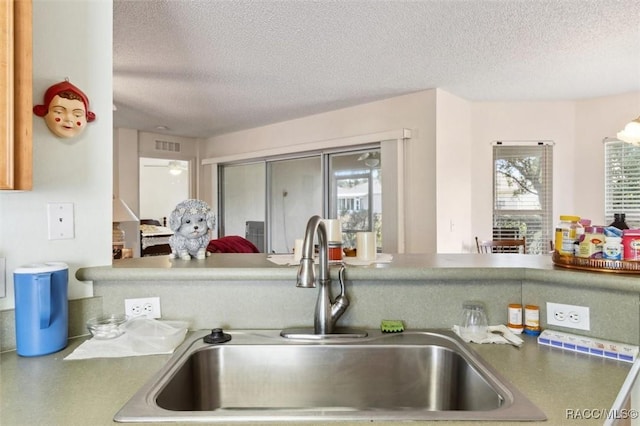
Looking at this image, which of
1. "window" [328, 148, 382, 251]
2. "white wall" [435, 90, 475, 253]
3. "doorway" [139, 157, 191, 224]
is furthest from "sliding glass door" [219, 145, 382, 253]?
"doorway" [139, 157, 191, 224]

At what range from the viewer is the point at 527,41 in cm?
264

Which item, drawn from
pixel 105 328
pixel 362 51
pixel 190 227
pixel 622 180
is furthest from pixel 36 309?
pixel 622 180

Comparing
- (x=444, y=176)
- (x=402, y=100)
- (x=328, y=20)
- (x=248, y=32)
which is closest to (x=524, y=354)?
→ (x=328, y=20)

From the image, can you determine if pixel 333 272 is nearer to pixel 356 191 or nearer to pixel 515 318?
pixel 515 318

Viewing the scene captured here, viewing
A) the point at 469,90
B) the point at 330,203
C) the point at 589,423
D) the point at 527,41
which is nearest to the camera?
the point at 589,423

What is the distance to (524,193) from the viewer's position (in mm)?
4352

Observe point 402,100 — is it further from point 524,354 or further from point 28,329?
point 28,329

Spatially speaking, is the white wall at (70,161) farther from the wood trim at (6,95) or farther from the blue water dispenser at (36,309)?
the wood trim at (6,95)

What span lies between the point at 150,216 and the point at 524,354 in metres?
7.50

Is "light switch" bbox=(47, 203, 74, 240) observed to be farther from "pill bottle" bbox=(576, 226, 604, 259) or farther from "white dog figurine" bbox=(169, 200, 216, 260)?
"pill bottle" bbox=(576, 226, 604, 259)

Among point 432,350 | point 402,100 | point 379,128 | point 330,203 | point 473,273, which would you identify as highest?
point 402,100

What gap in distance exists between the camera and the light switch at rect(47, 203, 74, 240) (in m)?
1.14

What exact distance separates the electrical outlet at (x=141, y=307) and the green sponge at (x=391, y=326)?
724 mm

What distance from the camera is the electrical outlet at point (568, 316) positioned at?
3.58 ft
